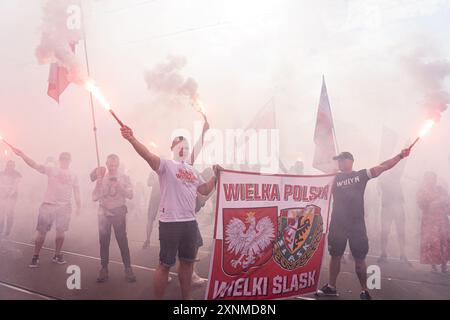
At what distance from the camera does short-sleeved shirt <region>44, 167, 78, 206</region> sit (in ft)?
14.6

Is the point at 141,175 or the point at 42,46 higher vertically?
the point at 42,46

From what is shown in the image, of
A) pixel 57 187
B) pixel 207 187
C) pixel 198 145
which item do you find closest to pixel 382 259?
pixel 198 145

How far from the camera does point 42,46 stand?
13.2ft

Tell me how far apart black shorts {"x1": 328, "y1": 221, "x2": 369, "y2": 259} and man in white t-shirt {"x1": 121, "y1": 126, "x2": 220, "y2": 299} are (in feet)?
4.93

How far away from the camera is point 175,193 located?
276 centimetres

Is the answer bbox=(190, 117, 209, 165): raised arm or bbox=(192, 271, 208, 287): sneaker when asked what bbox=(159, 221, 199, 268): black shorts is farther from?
bbox=(190, 117, 209, 165): raised arm

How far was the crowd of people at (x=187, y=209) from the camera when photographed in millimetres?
2734

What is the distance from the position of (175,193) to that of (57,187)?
2551 mm

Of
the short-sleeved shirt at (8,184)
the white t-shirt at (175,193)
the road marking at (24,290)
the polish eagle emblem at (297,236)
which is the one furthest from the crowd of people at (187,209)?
the short-sleeved shirt at (8,184)

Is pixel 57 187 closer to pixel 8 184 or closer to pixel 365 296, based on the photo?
pixel 8 184
